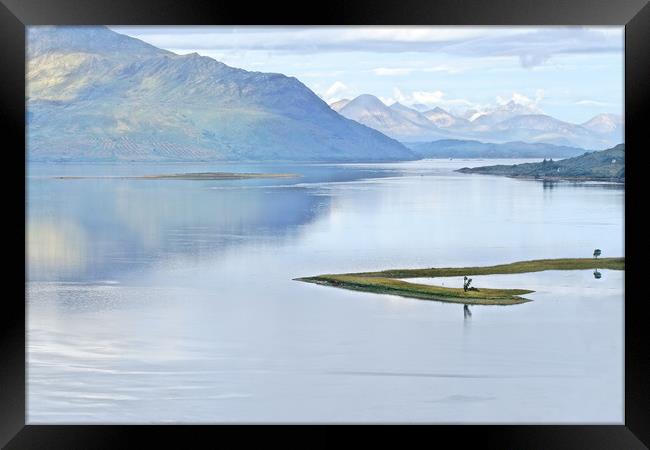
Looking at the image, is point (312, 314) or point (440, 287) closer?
point (440, 287)

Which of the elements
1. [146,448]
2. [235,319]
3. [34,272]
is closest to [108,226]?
[34,272]

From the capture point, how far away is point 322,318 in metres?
21.3

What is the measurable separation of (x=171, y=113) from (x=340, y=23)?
54670 mm

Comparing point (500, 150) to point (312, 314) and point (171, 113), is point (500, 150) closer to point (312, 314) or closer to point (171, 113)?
point (312, 314)

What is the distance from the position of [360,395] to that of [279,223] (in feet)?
45.6

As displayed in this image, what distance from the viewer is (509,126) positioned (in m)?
42.5

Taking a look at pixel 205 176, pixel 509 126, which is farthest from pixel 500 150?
pixel 205 176

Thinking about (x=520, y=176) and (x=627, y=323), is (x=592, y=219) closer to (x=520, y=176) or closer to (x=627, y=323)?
(x=520, y=176)

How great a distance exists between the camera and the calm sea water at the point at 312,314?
18.0 metres

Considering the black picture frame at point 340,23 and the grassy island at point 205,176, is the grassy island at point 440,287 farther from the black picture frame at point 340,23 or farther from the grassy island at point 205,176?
the grassy island at point 205,176

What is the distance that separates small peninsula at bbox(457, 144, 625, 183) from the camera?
3525 cm

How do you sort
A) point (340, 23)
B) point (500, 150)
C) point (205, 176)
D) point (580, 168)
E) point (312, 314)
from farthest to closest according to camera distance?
point (205, 176) < point (500, 150) < point (580, 168) < point (312, 314) < point (340, 23)

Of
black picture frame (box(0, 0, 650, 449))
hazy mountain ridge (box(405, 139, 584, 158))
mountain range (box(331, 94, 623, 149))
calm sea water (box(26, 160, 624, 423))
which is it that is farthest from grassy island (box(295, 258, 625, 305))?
mountain range (box(331, 94, 623, 149))

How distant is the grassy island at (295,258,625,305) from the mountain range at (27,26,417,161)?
2794 centimetres
